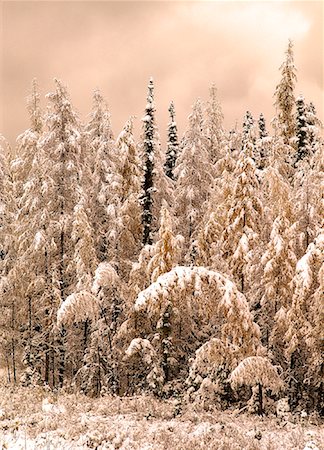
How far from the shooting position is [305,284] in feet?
41.2

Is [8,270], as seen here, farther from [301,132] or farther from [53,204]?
[301,132]

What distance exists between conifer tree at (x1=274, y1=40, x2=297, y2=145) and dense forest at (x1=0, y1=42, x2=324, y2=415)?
0.08 metres

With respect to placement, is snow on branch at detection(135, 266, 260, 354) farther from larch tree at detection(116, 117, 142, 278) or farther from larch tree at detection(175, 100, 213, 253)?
larch tree at detection(175, 100, 213, 253)

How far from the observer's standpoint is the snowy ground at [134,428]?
955cm

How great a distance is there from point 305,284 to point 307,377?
493cm

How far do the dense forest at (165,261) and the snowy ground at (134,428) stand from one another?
1.36 metres

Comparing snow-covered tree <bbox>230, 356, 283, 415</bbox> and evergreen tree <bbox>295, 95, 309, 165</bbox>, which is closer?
snow-covered tree <bbox>230, 356, 283, 415</bbox>

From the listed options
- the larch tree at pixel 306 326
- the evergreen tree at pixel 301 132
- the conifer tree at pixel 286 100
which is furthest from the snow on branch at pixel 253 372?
the evergreen tree at pixel 301 132

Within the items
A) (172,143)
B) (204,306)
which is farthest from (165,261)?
(172,143)

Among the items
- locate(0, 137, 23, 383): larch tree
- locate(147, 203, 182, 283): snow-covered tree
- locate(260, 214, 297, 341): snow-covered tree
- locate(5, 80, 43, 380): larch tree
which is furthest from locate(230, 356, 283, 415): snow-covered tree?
locate(0, 137, 23, 383): larch tree

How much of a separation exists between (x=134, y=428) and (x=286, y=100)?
1958cm

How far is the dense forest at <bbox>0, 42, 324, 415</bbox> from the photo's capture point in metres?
13.6

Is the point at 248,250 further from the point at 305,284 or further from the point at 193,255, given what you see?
the point at 193,255

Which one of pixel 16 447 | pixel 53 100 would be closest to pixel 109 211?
pixel 53 100
